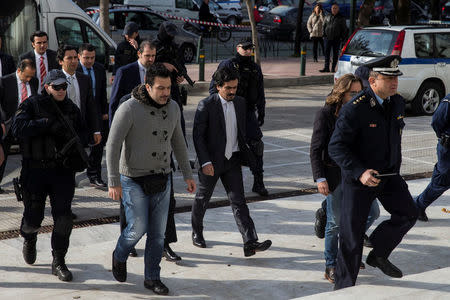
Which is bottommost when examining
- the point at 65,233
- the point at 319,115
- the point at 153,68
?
the point at 65,233

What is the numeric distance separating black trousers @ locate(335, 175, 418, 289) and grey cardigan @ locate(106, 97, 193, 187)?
1.44 meters

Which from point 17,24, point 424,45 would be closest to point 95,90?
point 17,24

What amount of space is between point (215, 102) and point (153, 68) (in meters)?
1.20

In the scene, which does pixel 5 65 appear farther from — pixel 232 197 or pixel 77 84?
pixel 232 197

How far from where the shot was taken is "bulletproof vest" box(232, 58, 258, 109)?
8.55 meters

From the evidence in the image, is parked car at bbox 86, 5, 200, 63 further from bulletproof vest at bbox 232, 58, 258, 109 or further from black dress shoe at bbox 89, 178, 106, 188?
bulletproof vest at bbox 232, 58, 258, 109

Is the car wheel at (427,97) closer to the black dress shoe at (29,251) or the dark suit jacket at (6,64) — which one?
the dark suit jacket at (6,64)

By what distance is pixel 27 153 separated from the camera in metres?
6.24

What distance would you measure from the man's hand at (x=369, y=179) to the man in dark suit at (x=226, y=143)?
170cm

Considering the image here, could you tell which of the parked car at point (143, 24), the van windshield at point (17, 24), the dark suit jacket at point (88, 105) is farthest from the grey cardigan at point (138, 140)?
the parked car at point (143, 24)

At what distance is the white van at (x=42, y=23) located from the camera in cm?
1213

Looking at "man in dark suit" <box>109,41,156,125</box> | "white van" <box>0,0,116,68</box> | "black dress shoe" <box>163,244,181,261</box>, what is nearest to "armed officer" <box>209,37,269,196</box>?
"man in dark suit" <box>109,41,156,125</box>

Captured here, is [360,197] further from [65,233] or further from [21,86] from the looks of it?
[21,86]

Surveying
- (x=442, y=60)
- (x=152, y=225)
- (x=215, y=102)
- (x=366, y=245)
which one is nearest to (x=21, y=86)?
(x=215, y=102)
